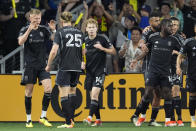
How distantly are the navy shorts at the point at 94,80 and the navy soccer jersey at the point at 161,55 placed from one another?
49.5 inches

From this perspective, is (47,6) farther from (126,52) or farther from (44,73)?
(44,73)

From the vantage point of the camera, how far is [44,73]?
1473cm

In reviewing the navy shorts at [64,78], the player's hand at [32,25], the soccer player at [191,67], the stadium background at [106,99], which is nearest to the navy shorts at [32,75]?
the player's hand at [32,25]

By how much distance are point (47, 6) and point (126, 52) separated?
3617 mm

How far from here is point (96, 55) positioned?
48.7ft

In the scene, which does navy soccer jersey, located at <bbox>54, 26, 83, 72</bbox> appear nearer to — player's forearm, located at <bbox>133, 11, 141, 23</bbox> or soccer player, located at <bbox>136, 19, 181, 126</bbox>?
soccer player, located at <bbox>136, 19, 181, 126</bbox>

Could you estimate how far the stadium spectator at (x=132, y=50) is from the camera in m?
17.0

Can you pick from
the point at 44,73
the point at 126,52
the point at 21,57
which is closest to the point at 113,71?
the point at 126,52

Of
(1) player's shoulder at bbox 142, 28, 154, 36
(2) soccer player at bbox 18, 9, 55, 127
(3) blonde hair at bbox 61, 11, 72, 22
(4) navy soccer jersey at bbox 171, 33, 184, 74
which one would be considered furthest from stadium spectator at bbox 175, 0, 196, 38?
(3) blonde hair at bbox 61, 11, 72, 22

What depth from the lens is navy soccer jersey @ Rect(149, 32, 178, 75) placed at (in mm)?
13938

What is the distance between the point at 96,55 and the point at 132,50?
247 cm

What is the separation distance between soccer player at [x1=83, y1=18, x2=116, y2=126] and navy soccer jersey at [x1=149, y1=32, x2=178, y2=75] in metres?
1.09

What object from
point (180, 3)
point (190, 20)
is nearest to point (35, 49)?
point (190, 20)

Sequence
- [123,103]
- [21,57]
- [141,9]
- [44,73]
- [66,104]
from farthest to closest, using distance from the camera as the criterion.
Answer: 1. [141,9]
2. [21,57]
3. [123,103]
4. [44,73]
5. [66,104]
